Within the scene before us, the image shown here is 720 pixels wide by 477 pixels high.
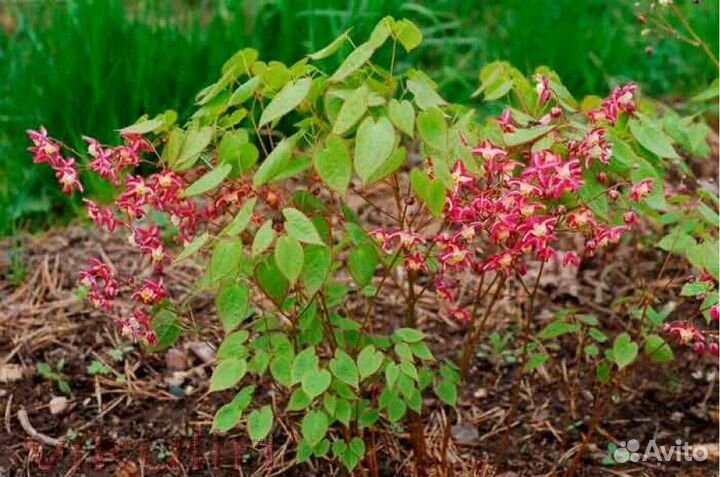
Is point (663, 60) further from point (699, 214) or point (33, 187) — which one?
point (33, 187)

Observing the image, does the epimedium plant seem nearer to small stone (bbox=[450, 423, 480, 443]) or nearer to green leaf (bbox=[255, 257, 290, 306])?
green leaf (bbox=[255, 257, 290, 306])

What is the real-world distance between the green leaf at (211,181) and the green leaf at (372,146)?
0.70 ft

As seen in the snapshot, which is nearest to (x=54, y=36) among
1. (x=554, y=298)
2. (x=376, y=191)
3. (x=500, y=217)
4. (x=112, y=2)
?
(x=112, y=2)

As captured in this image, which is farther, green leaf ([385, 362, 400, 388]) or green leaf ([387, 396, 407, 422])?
green leaf ([387, 396, 407, 422])

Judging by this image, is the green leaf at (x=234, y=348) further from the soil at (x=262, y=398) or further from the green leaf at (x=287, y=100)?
the green leaf at (x=287, y=100)

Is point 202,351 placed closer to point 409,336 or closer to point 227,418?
point 227,418

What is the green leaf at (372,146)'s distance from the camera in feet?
5.56

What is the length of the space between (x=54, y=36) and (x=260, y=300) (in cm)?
114

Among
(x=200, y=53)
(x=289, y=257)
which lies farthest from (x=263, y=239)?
(x=200, y=53)

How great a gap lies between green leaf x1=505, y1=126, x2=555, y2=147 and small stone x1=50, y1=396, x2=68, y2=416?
3.96ft

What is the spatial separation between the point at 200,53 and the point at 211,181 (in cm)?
166

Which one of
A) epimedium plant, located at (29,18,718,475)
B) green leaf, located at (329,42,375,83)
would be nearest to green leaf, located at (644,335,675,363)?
epimedium plant, located at (29,18,718,475)

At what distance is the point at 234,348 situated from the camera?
6.42 ft

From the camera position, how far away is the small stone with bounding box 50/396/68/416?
2516mm
